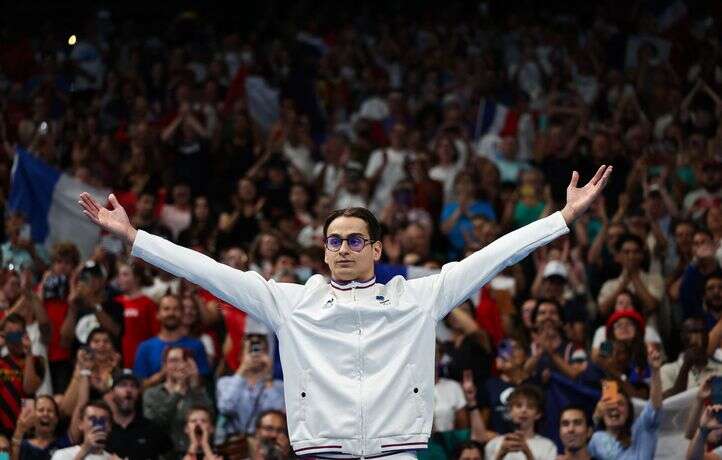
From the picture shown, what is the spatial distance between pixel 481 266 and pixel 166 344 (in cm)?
550

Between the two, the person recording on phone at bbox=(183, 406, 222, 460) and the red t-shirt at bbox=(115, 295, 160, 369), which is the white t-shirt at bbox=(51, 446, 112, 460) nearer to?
the person recording on phone at bbox=(183, 406, 222, 460)

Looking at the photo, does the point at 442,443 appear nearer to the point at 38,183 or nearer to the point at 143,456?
the point at 143,456

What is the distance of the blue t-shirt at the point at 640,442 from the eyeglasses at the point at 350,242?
3.83 meters

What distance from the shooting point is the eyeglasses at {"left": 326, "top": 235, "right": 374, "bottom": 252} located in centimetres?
688

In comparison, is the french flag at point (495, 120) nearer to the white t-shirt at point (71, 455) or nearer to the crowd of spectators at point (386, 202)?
the crowd of spectators at point (386, 202)

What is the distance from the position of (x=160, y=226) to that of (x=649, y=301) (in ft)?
14.7

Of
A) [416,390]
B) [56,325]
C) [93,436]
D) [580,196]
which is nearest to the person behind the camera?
[416,390]

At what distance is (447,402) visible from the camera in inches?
449

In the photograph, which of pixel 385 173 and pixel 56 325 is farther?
pixel 385 173

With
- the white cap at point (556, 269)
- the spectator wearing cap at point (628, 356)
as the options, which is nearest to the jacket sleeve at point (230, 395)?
the spectator wearing cap at point (628, 356)

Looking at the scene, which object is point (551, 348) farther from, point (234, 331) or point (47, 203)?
point (47, 203)

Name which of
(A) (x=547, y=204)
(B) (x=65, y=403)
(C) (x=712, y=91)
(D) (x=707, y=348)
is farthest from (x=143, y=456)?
(C) (x=712, y=91)

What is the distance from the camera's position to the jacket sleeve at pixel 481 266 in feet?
22.8

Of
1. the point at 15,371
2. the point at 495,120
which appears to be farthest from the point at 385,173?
the point at 15,371
